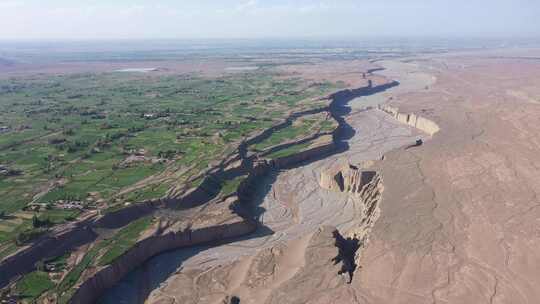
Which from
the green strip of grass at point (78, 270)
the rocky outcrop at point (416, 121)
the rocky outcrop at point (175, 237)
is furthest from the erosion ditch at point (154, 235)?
the rocky outcrop at point (416, 121)

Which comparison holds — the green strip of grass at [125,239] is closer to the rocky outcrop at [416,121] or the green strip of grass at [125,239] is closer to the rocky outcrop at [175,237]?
the rocky outcrop at [175,237]

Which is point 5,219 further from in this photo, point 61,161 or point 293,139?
point 293,139

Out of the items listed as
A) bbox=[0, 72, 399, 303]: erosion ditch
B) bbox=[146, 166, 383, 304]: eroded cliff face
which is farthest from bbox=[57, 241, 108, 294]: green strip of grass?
bbox=[146, 166, 383, 304]: eroded cliff face

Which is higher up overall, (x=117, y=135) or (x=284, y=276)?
(x=117, y=135)

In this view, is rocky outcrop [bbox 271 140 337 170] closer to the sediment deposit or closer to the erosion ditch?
the erosion ditch

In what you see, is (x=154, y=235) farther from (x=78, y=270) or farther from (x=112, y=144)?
(x=112, y=144)

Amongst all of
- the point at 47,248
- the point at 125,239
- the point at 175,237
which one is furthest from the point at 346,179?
the point at 47,248
